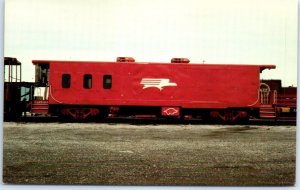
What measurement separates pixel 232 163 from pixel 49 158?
14.9ft

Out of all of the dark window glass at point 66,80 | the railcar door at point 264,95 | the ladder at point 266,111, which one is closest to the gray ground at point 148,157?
the ladder at point 266,111

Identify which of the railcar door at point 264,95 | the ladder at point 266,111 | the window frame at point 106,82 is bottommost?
the ladder at point 266,111

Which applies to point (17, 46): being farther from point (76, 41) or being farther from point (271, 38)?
point (271, 38)

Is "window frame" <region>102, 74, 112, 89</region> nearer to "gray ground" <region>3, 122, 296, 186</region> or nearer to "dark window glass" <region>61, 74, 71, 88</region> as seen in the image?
"dark window glass" <region>61, 74, 71, 88</region>

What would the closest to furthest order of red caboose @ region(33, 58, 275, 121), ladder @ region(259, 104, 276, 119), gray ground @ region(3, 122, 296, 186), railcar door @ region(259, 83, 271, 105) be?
gray ground @ region(3, 122, 296, 186), red caboose @ region(33, 58, 275, 121), ladder @ region(259, 104, 276, 119), railcar door @ region(259, 83, 271, 105)

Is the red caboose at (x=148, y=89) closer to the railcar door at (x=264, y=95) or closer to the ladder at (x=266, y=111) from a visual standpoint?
the ladder at (x=266, y=111)

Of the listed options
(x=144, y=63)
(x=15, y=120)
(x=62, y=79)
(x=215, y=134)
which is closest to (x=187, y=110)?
(x=144, y=63)

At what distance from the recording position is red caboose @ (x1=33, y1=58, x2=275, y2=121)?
18266 mm

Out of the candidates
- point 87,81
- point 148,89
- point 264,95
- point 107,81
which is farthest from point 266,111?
point 87,81

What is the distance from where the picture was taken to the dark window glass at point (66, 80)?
18.4m

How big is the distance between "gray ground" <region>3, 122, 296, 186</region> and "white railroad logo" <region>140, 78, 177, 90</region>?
395 cm

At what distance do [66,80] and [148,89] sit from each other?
12.0 ft

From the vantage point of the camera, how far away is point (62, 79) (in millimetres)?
18453

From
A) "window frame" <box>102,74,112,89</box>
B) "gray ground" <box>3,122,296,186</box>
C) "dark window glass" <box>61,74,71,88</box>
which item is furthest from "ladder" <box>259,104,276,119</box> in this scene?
"dark window glass" <box>61,74,71,88</box>
